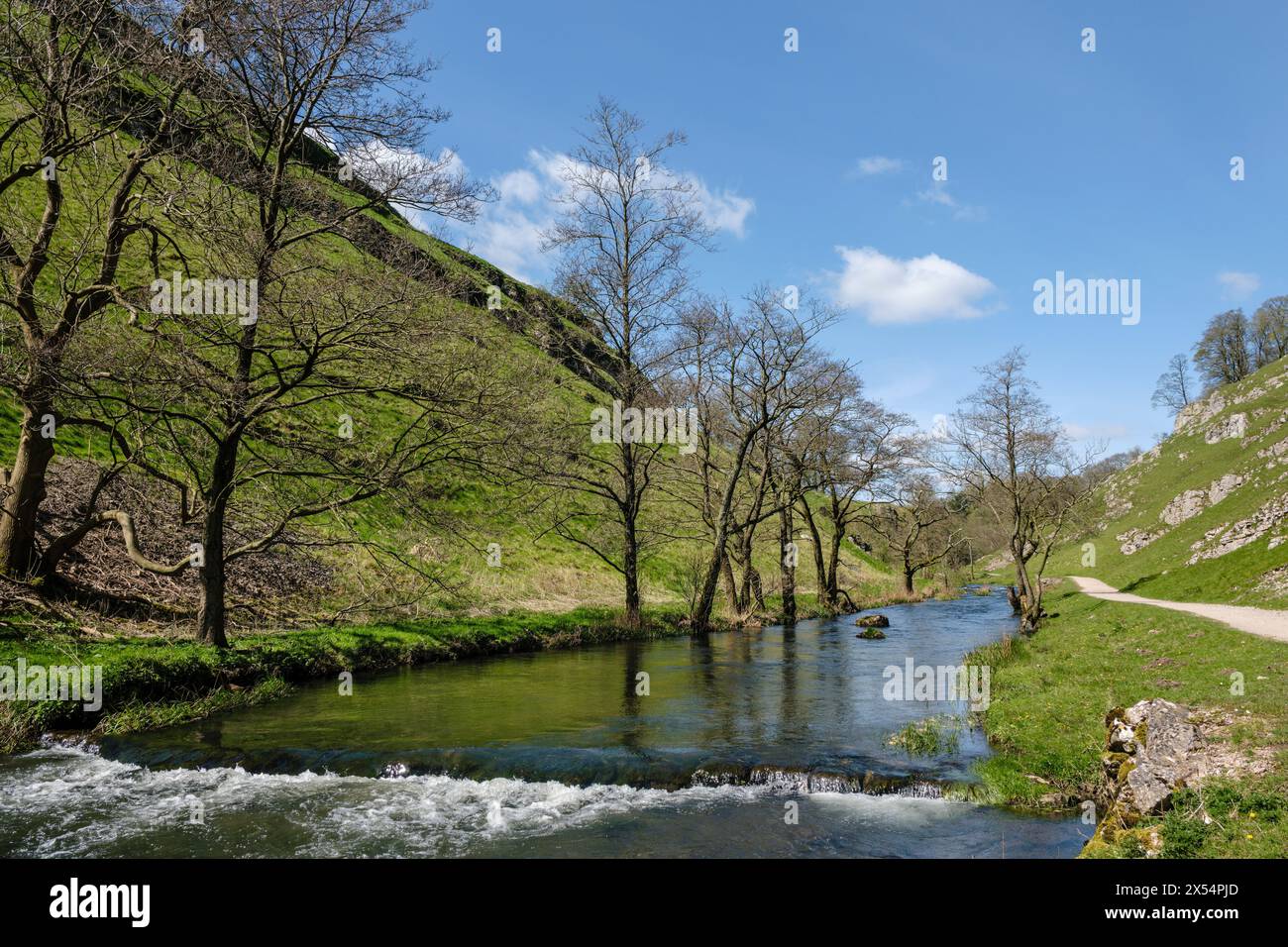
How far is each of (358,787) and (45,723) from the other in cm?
593

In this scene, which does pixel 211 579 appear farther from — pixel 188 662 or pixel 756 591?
pixel 756 591

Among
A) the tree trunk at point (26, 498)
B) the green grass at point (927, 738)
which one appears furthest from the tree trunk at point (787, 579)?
the tree trunk at point (26, 498)

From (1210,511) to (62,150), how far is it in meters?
53.3

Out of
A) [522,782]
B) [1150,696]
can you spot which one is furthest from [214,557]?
[1150,696]

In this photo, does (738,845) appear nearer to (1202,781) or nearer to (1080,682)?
(1202,781)

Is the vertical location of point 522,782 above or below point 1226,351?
below

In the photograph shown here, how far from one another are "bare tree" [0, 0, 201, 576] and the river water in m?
6.74

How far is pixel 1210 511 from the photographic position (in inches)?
1665

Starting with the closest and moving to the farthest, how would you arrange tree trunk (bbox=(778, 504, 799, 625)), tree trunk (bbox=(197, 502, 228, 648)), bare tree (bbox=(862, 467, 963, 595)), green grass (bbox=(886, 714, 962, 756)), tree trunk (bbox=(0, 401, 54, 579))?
green grass (bbox=(886, 714, 962, 756))
tree trunk (bbox=(0, 401, 54, 579))
tree trunk (bbox=(197, 502, 228, 648))
tree trunk (bbox=(778, 504, 799, 625))
bare tree (bbox=(862, 467, 963, 595))

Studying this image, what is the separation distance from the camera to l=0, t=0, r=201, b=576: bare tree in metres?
13.4

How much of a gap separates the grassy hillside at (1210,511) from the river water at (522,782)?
18.7 metres

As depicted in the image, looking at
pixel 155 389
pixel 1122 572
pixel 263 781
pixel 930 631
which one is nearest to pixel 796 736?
pixel 263 781

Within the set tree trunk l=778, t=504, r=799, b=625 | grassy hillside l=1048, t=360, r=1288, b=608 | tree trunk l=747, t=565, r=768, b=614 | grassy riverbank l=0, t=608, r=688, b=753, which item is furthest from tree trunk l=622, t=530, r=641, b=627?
grassy hillside l=1048, t=360, r=1288, b=608

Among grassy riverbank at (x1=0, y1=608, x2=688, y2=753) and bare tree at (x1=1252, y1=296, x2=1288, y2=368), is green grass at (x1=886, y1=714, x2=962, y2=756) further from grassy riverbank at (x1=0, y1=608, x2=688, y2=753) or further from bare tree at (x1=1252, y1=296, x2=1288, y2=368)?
bare tree at (x1=1252, y1=296, x2=1288, y2=368)
